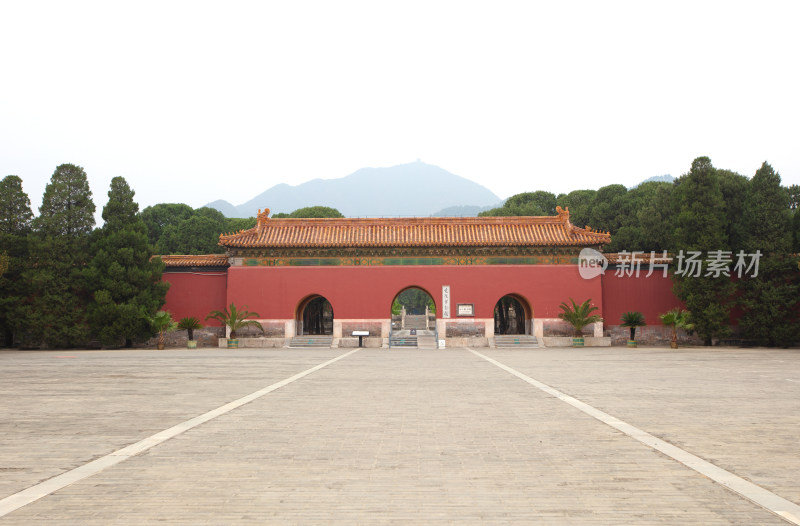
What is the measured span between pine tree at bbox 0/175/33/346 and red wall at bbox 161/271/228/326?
18.5ft

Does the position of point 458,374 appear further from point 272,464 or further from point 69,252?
point 69,252

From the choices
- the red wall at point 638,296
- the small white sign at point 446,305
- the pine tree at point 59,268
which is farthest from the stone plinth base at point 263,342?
the red wall at point 638,296

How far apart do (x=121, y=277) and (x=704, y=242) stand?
24049 mm

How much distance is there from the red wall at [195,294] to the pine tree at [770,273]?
74.0 ft

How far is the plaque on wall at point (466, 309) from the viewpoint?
87.7 feet

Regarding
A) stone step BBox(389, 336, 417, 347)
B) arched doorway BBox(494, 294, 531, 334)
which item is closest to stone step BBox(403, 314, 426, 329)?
arched doorway BBox(494, 294, 531, 334)

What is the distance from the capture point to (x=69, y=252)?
2478 centimetres

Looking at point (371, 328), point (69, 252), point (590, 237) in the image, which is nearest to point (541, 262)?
point (590, 237)

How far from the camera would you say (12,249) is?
2488 centimetres

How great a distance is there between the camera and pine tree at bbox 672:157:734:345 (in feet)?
79.0

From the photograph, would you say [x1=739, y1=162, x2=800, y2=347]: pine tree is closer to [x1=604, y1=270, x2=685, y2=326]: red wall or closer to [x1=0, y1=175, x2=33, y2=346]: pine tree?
[x1=604, y1=270, x2=685, y2=326]: red wall

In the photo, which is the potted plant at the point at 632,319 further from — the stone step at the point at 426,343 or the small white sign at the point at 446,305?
the stone step at the point at 426,343

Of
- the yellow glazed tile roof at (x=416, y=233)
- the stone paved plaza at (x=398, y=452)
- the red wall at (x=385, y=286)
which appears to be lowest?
the stone paved plaza at (x=398, y=452)

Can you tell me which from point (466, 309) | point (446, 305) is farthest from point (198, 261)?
point (466, 309)
